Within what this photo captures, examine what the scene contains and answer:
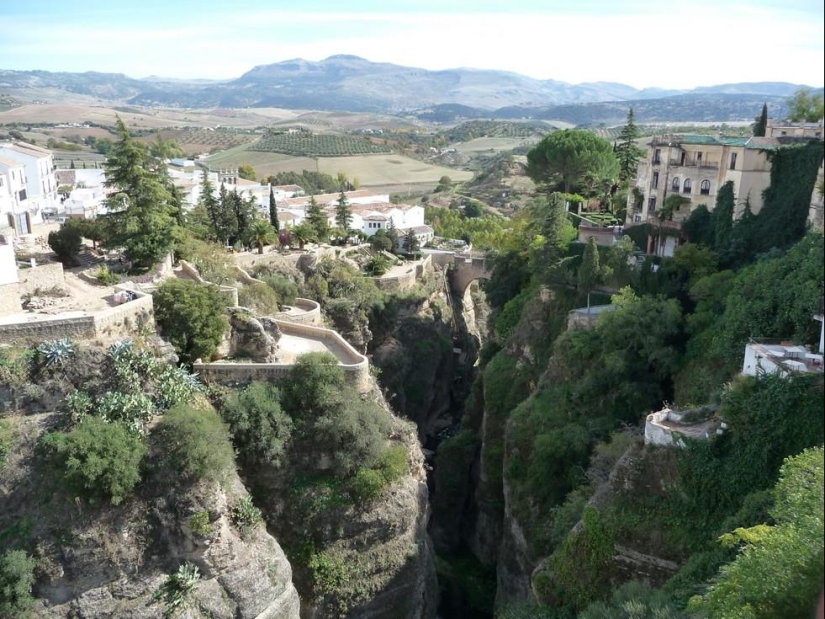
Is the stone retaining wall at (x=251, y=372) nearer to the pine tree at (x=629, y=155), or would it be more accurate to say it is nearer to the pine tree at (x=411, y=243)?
the pine tree at (x=411, y=243)

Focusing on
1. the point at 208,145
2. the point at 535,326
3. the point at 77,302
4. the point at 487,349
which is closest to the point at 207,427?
the point at 77,302

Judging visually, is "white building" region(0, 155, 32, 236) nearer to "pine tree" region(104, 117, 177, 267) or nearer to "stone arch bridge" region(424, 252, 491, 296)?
"pine tree" region(104, 117, 177, 267)

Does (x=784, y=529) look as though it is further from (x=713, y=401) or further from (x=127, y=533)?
(x=127, y=533)

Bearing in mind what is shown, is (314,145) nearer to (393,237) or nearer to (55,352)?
(393,237)

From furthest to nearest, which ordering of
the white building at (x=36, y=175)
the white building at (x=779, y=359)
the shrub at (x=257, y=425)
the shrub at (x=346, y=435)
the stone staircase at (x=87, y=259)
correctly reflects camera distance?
the white building at (x=36, y=175)
the stone staircase at (x=87, y=259)
the shrub at (x=346, y=435)
the shrub at (x=257, y=425)
the white building at (x=779, y=359)

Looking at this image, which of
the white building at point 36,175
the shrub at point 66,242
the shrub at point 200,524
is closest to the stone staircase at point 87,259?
the shrub at point 66,242
